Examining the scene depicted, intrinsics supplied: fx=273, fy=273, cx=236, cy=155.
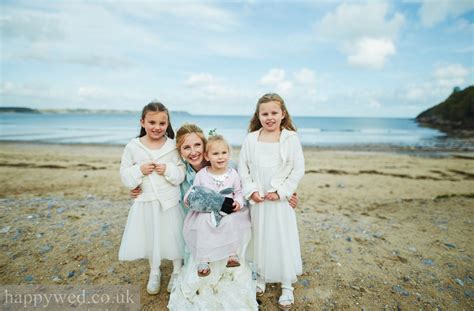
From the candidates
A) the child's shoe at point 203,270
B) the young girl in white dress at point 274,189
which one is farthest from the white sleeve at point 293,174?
the child's shoe at point 203,270

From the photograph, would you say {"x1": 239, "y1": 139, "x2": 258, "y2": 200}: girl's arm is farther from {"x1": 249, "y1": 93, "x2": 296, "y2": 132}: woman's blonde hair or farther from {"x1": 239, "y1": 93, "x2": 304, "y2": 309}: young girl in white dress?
{"x1": 249, "y1": 93, "x2": 296, "y2": 132}: woman's blonde hair

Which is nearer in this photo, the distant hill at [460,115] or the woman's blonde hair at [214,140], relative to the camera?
the woman's blonde hair at [214,140]

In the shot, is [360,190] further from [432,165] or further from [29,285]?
[29,285]

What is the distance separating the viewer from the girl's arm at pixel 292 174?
3125 mm

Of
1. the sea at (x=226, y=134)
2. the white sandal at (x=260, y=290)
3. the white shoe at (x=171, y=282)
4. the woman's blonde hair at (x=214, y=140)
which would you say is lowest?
the white sandal at (x=260, y=290)

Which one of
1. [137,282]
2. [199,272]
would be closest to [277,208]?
[199,272]

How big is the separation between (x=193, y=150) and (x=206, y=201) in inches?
27.3

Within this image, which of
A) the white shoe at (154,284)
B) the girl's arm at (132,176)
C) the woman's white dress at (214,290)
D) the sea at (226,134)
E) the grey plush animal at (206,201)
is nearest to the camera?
the grey plush animal at (206,201)

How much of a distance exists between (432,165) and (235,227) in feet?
41.1

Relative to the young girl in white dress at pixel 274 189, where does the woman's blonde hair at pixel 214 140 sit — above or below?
above

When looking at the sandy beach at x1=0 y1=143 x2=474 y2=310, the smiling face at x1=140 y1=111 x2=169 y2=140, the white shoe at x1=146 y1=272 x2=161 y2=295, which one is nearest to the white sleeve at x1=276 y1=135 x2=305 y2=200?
the sandy beach at x1=0 y1=143 x2=474 y2=310

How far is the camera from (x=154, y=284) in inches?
135

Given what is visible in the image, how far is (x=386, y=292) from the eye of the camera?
348 cm

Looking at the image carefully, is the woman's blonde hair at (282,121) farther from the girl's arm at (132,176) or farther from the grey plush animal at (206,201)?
the girl's arm at (132,176)
